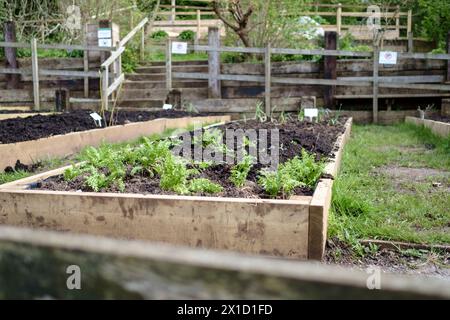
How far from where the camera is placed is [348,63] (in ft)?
41.7

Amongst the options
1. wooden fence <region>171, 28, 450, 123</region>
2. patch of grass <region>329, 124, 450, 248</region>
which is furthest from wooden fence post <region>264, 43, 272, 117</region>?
patch of grass <region>329, 124, 450, 248</region>

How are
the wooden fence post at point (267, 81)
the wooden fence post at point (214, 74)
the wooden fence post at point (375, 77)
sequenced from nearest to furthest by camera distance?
the wooden fence post at point (375, 77) → the wooden fence post at point (267, 81) → the wooden fence post at point (214, 74)

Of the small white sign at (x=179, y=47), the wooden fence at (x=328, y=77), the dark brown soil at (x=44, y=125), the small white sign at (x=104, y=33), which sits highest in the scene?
the small white sign at (x=104, y=33)

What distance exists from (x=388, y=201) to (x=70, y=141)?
3.77 meters

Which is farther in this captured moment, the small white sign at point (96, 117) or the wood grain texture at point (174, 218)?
the small white sign at point (96, 117)

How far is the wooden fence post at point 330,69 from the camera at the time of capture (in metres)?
12.5

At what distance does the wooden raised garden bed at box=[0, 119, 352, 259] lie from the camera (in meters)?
2.84

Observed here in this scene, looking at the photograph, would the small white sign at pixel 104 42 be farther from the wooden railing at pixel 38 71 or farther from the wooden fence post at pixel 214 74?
the wooden fence post at pixel 214 74

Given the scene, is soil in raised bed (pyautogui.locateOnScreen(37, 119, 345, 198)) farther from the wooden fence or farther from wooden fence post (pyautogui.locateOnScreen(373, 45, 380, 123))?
wooden fence post (pyautogui.locateOnScreen(373, 45, 380, 123))

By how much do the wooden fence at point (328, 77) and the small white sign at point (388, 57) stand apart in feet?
0.35

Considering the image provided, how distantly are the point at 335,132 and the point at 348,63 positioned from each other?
18.8ft

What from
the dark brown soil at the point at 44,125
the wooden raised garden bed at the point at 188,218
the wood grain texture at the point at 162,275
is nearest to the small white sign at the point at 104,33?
the dark brown soil at the point at 44,125

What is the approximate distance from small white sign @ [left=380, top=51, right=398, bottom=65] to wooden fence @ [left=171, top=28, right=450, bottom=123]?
107 mm
